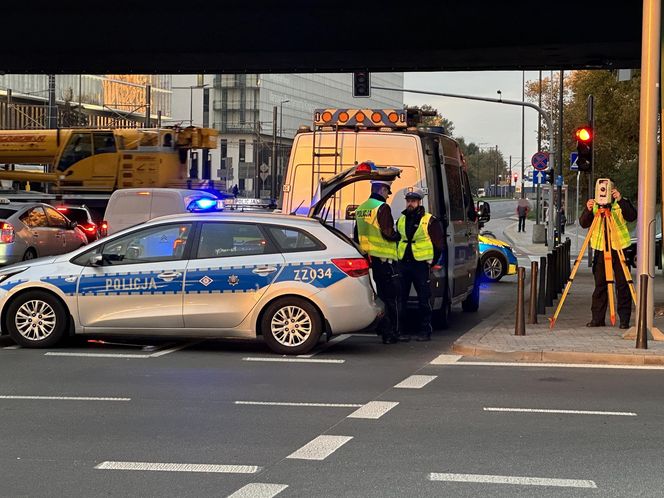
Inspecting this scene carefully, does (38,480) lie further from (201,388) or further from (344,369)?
(344,369)

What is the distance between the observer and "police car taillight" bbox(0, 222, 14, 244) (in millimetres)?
21609

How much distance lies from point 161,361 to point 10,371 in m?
1.57

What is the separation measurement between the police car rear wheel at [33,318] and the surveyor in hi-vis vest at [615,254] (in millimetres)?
6661

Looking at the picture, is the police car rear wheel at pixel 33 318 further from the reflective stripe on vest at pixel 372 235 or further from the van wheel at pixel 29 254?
the van wheel at pixel 29 254

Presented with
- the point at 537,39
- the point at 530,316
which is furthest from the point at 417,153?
the point at 537,39

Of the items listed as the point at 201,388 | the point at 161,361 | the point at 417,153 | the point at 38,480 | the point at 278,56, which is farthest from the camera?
the point at 278,56

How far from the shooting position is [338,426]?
7930 millimetres

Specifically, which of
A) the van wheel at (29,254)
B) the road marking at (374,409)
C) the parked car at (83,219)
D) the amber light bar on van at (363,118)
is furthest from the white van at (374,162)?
the parked car at (83,219)

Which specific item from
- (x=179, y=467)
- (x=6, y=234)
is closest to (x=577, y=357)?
(x=179, y=467)

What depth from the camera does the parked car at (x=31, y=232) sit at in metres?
21.7

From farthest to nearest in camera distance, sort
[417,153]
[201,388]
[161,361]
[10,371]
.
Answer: [417,153] < [161,361] < [10,371] < [201,388]

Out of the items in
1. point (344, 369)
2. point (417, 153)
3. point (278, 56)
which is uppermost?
point (278, 56)

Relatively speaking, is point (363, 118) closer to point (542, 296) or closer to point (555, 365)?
point (542, 296)

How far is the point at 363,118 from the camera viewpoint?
46.4 ft
